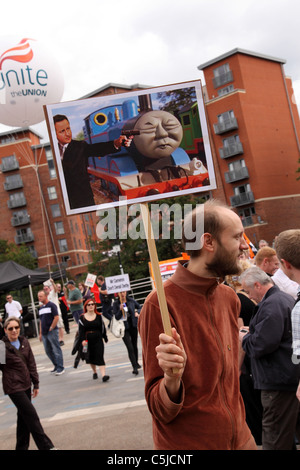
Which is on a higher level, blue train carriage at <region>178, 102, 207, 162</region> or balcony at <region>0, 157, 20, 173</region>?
balcony at <region>0, 157, 20, 173</region>

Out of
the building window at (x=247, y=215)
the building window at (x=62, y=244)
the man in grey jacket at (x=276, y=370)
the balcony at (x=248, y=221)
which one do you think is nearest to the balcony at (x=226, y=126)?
the building window at (x=247, y=215)

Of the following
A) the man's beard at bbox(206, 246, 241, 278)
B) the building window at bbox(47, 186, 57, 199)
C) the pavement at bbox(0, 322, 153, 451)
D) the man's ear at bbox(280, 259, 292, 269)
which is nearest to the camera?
the man's beard at bbox(206, 246, 241, 278)

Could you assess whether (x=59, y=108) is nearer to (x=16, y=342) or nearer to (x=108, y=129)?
(x=108, y=129)

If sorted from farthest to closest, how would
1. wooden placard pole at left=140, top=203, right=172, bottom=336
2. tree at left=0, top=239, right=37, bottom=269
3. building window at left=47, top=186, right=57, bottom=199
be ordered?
1. building window at left=47, top=186, right=57, bottom=199
2. tree at left=0, top=239, right=37, bottom=269
3. wooden placard pole at left=140, top=203, right=172, bottom=336

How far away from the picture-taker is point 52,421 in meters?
8.30

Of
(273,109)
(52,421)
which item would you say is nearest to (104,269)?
(273,109)

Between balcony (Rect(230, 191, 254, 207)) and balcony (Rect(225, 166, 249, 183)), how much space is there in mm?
1592

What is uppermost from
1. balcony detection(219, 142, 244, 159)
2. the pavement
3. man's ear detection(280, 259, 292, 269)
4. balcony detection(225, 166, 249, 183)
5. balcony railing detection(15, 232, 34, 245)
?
balcony detection(219, 142, 244, 159)

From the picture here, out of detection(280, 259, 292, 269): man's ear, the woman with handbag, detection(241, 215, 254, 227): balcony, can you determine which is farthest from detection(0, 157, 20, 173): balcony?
detection(280, 259, 292, 269): man's ear

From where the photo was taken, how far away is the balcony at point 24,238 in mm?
67062

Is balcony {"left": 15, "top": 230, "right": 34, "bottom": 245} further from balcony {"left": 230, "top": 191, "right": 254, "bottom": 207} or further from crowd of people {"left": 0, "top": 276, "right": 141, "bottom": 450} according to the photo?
crowd of people {"left": 0, "top": 276, "right": 141, "bottom": 450}

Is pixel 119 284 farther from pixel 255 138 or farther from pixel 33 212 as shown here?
pixel 33 212

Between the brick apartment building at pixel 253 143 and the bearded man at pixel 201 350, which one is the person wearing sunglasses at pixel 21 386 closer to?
the bearded man at pixel 201 350

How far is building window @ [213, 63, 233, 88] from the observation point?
51.8 metres
